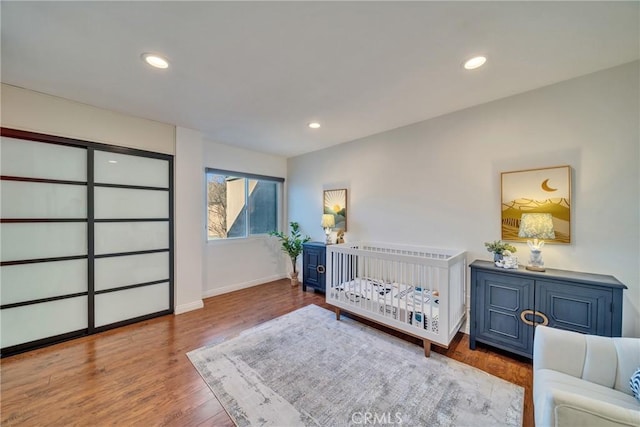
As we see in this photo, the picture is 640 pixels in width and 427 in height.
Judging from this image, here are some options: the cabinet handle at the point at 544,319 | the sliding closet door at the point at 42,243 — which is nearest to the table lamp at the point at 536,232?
the cabinet handle at the point at 544,319

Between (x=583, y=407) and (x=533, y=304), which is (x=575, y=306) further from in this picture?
(x=583, y=407)

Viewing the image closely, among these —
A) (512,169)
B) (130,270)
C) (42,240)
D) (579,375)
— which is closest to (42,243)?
(42,240)

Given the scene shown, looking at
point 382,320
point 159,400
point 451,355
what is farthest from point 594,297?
point 159,400

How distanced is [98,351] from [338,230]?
321 cm

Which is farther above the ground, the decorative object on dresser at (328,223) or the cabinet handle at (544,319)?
the decorative object on dresser at (328,223)

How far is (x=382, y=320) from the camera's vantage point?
2.58 meters

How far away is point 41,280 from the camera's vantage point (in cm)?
239

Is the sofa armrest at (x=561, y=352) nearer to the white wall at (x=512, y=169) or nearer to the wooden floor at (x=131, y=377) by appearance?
the wooden floor at (x=131, y=377)

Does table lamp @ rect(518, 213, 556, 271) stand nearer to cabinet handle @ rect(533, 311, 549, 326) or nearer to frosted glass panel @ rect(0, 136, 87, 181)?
cabinet handle @ rect(533, 311, 549, 326)

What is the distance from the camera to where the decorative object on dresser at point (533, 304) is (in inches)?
70.4

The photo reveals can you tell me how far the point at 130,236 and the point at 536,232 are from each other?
4357 mm

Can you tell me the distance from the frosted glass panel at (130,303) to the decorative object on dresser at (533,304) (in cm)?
372

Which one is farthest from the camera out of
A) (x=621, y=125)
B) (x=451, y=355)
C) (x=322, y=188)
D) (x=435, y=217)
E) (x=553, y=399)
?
(x=322, y=188)

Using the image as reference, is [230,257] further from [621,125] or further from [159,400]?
[621,125]
